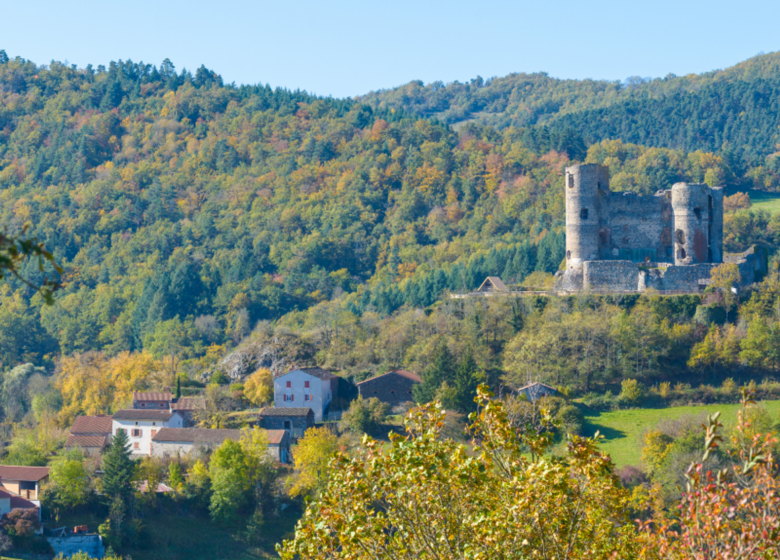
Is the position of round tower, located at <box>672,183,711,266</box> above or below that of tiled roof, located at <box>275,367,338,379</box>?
above

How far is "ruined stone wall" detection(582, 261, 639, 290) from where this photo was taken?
52125 mm

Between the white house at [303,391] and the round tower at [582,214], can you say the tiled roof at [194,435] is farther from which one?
the round tower at [582,214]

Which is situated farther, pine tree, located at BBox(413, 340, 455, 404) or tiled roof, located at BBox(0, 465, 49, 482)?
pine tree, located at BBox(413, 340, 455, 404)

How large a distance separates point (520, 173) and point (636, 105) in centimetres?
6486

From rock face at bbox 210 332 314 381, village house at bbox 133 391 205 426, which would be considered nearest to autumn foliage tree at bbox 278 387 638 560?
village house at bbox 133 391 205 426

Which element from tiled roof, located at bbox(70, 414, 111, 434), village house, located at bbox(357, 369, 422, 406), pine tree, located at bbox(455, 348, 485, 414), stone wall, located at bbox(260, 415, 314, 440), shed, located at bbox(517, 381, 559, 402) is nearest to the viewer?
shed, located at bbox(517, 381, 559, 402)

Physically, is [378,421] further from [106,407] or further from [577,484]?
[577,484]

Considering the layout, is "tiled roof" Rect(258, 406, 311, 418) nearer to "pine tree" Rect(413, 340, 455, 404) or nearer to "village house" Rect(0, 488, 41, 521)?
"pine tree" Rect(413, 340, 455, 404)

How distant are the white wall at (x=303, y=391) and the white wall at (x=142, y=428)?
682cm

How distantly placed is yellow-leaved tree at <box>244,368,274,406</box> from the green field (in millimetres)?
20320

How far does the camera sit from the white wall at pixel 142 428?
56.2m

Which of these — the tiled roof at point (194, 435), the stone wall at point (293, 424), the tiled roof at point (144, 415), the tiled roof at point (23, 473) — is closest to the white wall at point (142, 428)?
the tiled roof at point (144, 415)

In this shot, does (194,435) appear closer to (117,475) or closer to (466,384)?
(117,475)

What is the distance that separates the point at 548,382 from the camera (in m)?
51.2
